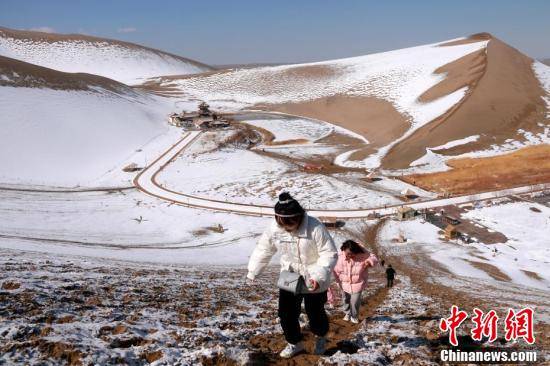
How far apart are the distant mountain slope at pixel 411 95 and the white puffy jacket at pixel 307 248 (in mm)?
42347

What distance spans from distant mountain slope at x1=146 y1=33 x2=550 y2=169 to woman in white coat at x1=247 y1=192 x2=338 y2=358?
4227 centimetres

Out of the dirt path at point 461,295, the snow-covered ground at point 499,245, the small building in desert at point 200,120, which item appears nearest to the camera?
the dirt path at point 461,295

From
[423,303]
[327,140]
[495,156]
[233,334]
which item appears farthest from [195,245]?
[327,140]

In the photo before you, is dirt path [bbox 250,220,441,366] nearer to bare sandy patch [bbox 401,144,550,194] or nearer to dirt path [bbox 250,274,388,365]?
dirt path [bbox 250,274,388,365]

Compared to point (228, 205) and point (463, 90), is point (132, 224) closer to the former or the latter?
point (228, 205)

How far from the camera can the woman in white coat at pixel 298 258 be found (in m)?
5.43

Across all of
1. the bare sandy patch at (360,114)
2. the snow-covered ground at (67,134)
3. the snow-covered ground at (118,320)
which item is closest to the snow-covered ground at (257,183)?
the snow-covered ground at (67,134)

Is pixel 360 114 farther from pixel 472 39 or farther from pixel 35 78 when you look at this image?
pixel 35 78

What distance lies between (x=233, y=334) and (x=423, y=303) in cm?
596

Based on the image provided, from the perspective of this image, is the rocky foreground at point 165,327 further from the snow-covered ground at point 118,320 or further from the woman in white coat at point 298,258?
the woman in white coat at point 298,258

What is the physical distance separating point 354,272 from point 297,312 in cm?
246

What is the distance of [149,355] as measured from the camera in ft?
18.7

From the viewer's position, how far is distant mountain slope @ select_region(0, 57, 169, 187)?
44188mm

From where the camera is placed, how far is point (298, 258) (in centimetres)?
569
